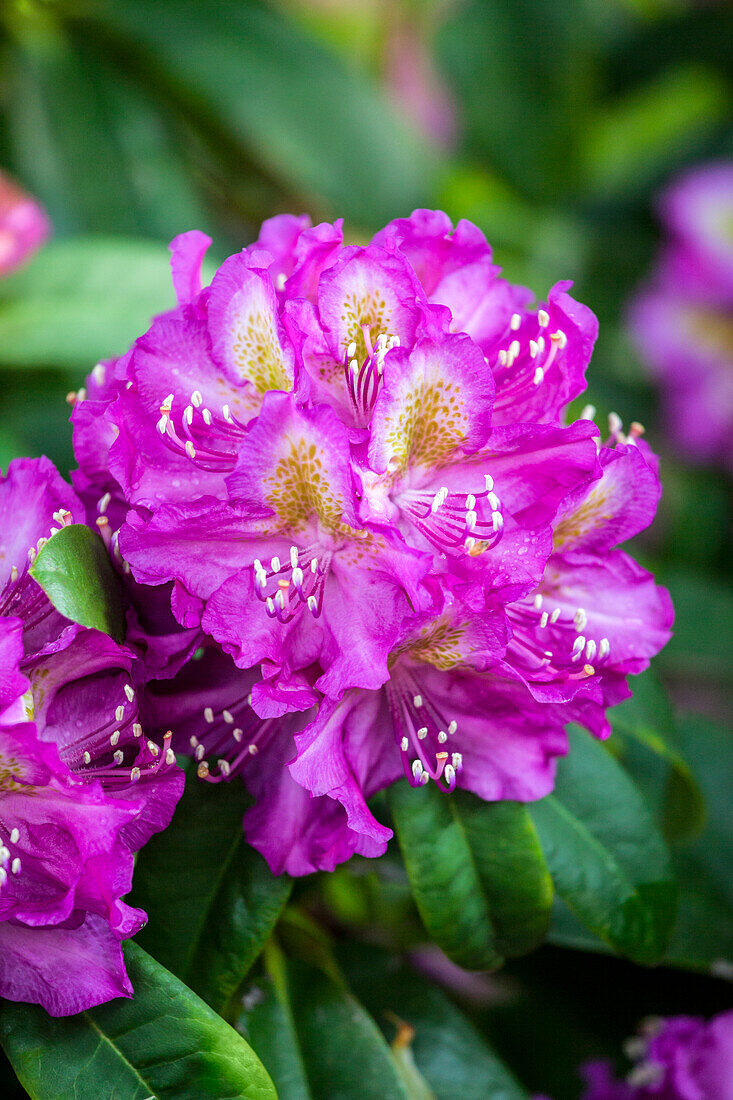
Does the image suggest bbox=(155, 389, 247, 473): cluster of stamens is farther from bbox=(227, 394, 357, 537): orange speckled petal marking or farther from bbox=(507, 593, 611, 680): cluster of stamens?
bbox=(507, 593, 611, 680): cluster of stamens

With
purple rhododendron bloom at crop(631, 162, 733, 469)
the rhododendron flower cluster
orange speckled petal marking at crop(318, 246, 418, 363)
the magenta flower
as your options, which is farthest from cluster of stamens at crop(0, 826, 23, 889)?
purple rhododendron bloom at crop(631, 162, 733, 469)

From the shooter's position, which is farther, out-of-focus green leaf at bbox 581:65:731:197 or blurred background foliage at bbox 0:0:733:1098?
out-of-focus green leaf at bbox 581:65:731:197

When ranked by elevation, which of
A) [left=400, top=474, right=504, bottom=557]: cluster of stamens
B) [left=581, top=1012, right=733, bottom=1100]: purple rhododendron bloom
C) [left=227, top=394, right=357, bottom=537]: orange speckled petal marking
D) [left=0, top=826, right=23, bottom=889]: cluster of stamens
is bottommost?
[left=581, top=1012, right=733, bottom=1100]: purple rhododendron bloom

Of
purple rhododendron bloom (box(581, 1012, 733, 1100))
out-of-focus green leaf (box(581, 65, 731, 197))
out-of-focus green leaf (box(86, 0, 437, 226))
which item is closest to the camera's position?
purple rhododendron bloom (box(581, 1012, 733, 1100))

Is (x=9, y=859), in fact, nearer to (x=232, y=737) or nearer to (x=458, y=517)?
(x=232, y=737)

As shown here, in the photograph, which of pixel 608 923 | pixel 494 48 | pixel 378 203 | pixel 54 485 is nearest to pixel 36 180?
pixel 378 203

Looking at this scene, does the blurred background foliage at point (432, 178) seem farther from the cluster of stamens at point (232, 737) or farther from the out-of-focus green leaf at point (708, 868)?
the cluster of stamens at point (232, 737)

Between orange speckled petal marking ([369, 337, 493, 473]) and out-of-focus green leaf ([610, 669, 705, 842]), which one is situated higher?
orange speckled petal marking ([369, 337, 493, 473])
